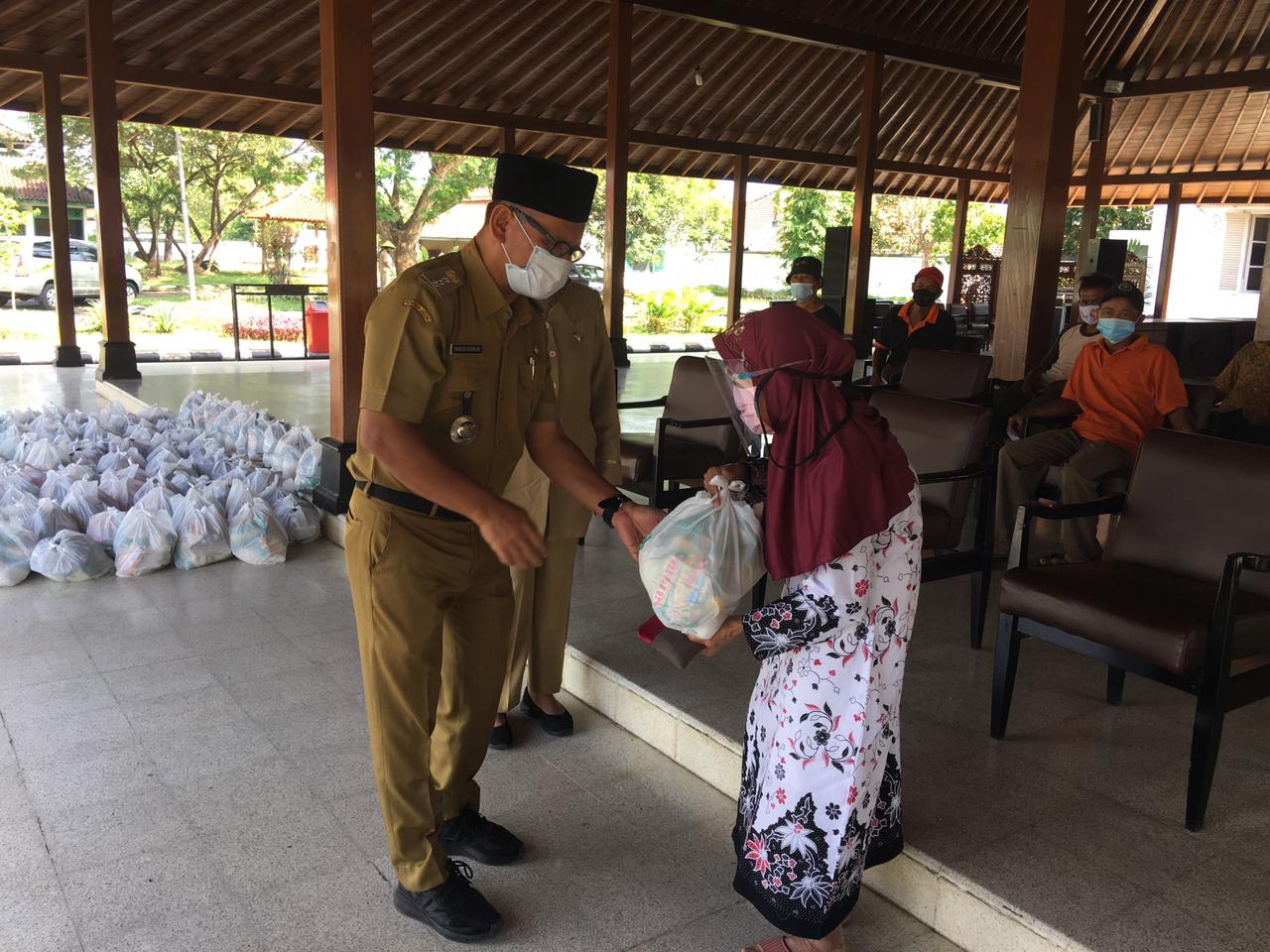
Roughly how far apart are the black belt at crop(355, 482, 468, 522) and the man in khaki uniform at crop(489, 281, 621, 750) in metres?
0.75

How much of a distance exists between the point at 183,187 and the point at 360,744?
23.6 m

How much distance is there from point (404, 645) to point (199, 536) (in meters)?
2.90

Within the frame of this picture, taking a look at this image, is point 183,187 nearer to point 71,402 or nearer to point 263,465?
point 71,402

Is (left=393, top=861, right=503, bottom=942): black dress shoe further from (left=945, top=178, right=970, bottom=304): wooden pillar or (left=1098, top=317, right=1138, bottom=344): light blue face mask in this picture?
(left=945, top=178, right=970, bottom=304): wooden pillar

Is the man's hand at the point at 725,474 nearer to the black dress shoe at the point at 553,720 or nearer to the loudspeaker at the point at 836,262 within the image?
the black dress shoe at the point at 553,720

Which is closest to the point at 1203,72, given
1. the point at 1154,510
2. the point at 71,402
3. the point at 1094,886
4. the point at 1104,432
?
the point at 1104,432

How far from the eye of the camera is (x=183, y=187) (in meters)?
23.2

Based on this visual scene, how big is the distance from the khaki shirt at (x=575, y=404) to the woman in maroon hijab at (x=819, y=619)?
94 centimetres

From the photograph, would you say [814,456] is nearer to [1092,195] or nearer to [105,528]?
[105,528]

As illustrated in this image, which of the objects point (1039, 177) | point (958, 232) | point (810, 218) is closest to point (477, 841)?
point (1039, 177)

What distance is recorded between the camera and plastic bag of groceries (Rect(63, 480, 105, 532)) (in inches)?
181

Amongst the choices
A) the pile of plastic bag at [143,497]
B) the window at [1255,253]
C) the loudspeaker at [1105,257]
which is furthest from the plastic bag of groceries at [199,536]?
the window at [1255,253]

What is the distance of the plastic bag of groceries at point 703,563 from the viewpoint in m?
1.79

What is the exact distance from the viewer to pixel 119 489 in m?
4.84
